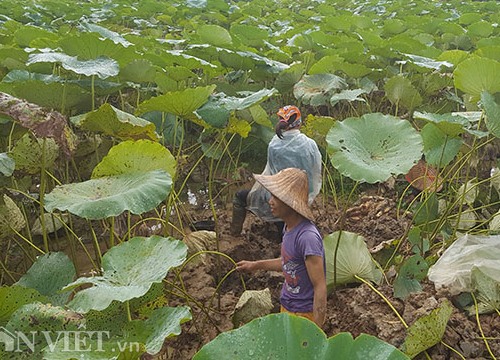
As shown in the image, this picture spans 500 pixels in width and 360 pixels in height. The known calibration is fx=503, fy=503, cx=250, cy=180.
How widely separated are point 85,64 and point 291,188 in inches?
41.5

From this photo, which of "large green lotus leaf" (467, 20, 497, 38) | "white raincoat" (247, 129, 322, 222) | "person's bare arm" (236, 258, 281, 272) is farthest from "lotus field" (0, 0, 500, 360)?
"large green lotus leaf" (467, 20, 497, 38)

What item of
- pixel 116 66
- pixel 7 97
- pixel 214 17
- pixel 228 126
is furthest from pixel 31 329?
pixel 214 17

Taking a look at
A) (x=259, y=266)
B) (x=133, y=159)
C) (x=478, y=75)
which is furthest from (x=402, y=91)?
(x=133, y=159)

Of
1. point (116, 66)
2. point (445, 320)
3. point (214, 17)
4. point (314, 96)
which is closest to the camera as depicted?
point (445, 320)

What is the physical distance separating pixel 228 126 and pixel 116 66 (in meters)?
0.61

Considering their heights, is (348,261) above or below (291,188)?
below

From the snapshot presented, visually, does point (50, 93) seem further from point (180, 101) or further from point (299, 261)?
point (299, 261)

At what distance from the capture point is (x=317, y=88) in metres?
3.25

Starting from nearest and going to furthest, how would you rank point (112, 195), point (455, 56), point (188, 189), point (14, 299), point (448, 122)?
point (14, 299)
point (112, 195)
point (448, 122)
point (455, 56)
point (188, 189)

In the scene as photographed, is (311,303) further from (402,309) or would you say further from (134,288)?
(134,288)

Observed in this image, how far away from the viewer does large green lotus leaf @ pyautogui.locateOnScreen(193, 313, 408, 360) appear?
93cm

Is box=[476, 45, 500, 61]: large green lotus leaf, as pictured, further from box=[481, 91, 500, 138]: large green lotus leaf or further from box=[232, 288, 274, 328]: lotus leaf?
box=[232, 288, 274, 328]: lotus leaf

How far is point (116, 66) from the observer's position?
211 cm

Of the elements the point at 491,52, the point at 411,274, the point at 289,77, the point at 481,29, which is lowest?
the point at 481,29
